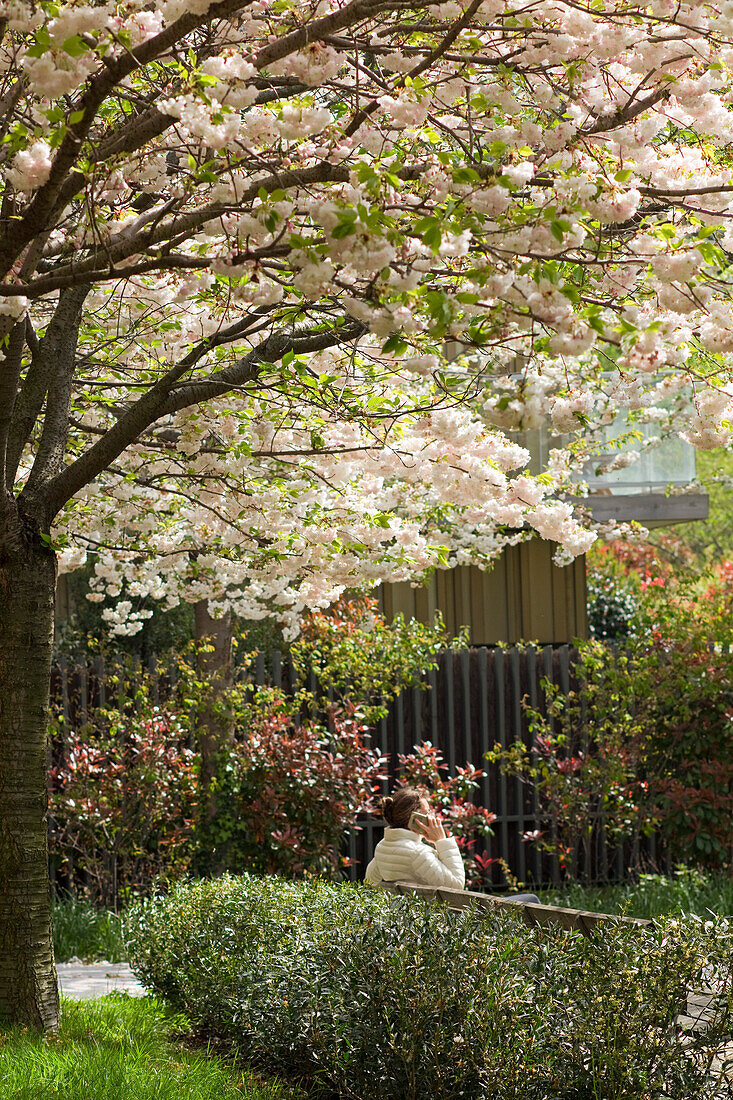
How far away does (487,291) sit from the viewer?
2.98 metres

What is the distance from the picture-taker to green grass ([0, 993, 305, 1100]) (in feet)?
13.1

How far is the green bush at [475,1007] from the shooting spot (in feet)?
11.5

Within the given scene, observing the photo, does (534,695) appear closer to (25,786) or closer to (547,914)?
(547,914)

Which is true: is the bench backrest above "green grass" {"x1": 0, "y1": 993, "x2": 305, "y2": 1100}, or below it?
above

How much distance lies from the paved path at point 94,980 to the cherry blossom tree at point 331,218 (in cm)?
145

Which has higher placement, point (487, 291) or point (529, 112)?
point (529, 112)

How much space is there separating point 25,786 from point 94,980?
2.31 m

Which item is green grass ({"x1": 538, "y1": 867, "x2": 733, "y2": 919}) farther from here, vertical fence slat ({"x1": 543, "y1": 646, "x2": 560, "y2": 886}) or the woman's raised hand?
the woman's raised hand

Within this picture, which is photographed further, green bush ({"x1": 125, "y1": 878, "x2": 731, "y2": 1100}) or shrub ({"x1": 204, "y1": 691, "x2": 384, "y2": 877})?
shrub ({"x1": 204, "y1": 691, "x2": 384, "y2": 877})

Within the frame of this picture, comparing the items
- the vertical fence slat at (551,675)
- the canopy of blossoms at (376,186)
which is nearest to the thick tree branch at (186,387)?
the canopy of blossoms at (376,186)

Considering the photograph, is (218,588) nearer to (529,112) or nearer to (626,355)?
(529,112)

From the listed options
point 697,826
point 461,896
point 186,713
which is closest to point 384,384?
point 461,896

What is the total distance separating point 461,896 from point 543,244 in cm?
305

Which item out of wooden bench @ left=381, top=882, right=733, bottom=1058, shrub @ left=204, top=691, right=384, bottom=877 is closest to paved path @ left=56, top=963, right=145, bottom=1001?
shrub @ left=204, top=691, right=384, bottom=877
